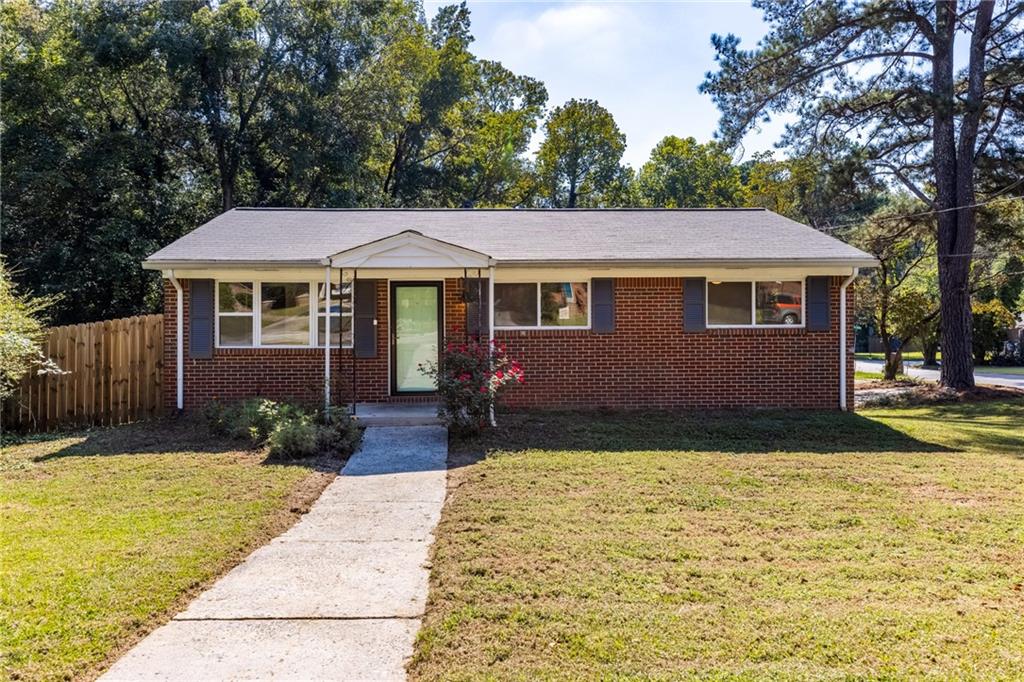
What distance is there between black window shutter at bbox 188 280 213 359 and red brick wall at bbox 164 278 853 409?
177cm

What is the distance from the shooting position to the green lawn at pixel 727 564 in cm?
317

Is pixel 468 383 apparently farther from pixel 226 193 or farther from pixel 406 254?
pixel 226 193

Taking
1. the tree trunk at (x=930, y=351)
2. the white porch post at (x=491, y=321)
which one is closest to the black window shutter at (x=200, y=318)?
the white porch post at (x=491, y=321)

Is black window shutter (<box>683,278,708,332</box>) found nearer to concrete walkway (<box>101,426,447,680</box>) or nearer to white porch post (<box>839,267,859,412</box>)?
white porch post (<box>839,267,859,412</box>)

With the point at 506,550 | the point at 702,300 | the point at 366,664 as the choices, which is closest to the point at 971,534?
the point at 506,550

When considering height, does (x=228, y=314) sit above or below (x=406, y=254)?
below

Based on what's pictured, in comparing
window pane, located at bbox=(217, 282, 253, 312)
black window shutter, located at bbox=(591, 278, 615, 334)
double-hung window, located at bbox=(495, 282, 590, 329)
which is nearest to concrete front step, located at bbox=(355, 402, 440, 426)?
double-hung window, located at bbox=(495, 282, 590, 329)

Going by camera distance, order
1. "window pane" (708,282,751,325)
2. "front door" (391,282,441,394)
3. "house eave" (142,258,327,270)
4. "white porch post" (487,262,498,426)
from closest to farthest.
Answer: "white porch post" (487,262,498,426) < "house eave" (142,258,327,270) < "window pane" (708,282,751,325) < "front door" (391,282,441,394)

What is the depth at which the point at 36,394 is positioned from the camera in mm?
9766

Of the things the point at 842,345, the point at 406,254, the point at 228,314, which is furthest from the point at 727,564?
the point at 228,314

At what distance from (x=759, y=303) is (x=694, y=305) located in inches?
43.9

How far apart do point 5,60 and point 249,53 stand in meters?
5.79

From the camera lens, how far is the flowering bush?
28.1ft

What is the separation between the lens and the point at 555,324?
1073cm
